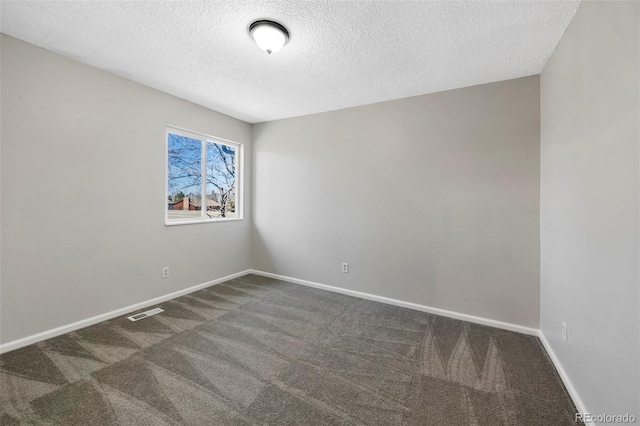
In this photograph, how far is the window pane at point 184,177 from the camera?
3.43 meters

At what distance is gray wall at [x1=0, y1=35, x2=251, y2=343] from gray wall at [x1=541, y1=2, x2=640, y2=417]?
3.80m

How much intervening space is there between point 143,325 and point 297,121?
3.15 m

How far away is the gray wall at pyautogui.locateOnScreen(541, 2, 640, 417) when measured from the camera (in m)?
1.16

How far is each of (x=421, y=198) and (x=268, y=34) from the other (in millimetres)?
2251

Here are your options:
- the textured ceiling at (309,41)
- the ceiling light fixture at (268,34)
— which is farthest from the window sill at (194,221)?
the ceiling light fixture at (268,34)

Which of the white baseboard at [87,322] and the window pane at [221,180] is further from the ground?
→ the window pane at [221,180]

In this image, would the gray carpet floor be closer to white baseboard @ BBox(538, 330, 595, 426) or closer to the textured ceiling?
white baseboard @ BBox(538, 330, 595, 426)

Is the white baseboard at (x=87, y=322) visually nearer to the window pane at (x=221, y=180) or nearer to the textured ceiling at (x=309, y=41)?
the window pane at (x=221, y=180)

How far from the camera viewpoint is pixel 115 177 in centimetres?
277

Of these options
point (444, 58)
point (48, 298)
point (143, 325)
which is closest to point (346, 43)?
point (444, 58)

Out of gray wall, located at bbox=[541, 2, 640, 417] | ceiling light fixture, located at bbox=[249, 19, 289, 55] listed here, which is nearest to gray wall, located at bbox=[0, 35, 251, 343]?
ceiling light fixture, located at bbox=[249, 19, 289, 55]

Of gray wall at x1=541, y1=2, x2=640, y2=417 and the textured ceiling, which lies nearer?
gray wall at x1=541, y1=2, x2=640, y2=417

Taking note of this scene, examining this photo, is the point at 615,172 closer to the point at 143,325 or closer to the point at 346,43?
the point at 346,43

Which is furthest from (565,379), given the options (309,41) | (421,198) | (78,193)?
(78,193)
